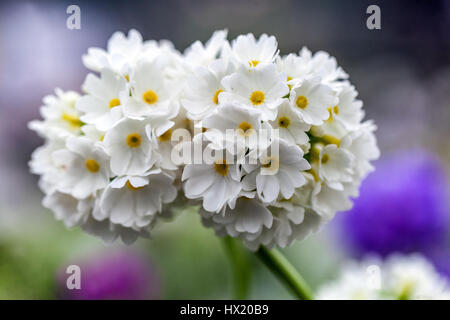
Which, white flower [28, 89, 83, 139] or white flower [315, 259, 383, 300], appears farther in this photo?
white flower [315, 259, 383, 300]

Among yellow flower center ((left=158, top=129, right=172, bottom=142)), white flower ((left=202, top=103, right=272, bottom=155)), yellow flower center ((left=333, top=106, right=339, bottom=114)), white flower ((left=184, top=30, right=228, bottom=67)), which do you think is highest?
white flower ((left=184, top=30, right=228, bottom=67))

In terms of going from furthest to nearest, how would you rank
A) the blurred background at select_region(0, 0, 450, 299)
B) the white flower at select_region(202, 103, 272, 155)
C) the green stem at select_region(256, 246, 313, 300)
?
the blurred background at select_region(0, 0, 450, 299), the green stem at select_region(256, 246, 313, 300), the white flower at select_region(202, 103, 272, 155)

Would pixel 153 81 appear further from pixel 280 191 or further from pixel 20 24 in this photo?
pixel 20 24

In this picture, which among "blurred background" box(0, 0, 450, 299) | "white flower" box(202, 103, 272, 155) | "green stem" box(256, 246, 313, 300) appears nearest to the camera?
"white flower" box(202, 103, 272, 155)

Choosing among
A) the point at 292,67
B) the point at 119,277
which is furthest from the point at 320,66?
the point at 119,277

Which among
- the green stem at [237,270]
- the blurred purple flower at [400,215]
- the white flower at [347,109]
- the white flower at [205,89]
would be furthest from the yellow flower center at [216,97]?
the blurred purple flower at [400,215]

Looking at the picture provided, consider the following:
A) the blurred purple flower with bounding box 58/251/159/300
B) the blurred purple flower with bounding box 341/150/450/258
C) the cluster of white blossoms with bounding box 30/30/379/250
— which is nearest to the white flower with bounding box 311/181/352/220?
the cluster of white blossoms with bounding box 30/30/379/250

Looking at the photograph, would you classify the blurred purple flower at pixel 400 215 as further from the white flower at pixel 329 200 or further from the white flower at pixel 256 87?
the white flower at pixel 256 87

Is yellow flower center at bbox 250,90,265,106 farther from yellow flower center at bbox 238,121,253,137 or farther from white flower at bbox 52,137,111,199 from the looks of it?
white flower at bbox 52,137,111,199

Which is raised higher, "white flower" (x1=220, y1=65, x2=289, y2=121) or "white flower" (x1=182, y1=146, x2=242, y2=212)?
"white flower" (x1=220, y1=65, x2=289, y2=121)
